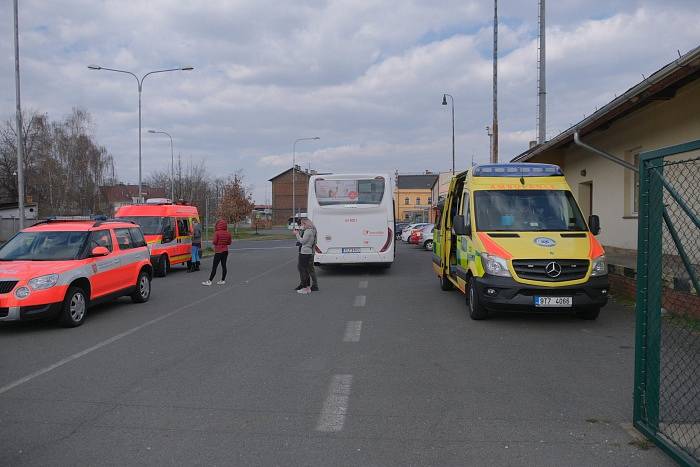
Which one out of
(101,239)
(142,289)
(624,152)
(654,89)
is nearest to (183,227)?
(142,289)

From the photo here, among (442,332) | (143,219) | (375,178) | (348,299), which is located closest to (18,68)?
(143,219)

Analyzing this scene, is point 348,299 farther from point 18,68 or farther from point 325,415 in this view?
point 18,68

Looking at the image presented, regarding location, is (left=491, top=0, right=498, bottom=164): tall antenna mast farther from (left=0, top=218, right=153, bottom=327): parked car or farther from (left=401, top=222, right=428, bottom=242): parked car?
(left=0, top=218, right=153, bottom=327): parked car

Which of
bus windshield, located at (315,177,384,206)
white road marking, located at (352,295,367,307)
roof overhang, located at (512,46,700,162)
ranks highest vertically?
roof overhang, located at (512,46,700,162)

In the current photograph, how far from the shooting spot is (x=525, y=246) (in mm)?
8758

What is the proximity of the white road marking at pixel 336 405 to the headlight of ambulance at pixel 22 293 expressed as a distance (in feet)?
16.7

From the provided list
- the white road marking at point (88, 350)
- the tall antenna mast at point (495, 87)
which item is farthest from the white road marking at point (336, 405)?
the tall antenna mast at point (495, 87)

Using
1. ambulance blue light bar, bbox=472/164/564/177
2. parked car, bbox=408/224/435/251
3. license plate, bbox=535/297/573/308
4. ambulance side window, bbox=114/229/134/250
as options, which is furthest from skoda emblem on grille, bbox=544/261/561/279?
parked car, bbox=408/224/435/251

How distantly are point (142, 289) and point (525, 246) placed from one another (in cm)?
770

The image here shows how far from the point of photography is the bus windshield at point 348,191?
17.0 metres

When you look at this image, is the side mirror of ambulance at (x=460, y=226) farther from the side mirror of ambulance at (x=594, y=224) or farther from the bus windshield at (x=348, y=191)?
the bus windshield at (x=348, y=191)

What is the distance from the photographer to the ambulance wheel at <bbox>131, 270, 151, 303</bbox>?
11.7 metres

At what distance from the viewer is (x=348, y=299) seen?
477 inches

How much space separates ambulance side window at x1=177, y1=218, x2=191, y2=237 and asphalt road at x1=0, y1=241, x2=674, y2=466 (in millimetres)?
9232
